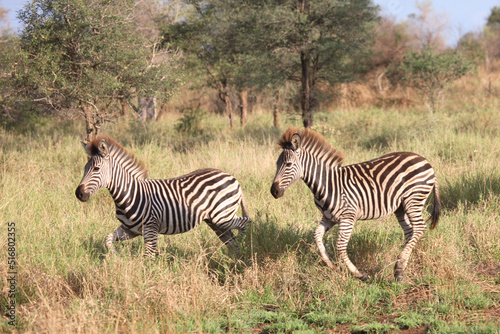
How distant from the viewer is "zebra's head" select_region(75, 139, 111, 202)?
189 inches

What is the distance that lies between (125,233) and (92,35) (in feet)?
20.9

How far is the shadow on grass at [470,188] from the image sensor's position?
287 inches

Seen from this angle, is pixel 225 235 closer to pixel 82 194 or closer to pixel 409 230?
pixel 82 194

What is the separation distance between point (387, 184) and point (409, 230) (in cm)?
71

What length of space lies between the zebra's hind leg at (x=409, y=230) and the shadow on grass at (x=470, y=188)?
7.21 ft

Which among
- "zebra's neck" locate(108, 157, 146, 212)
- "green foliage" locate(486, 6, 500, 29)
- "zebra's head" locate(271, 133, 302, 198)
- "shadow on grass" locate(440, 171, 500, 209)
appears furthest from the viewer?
"green foliage" locate(486, 6, 500, 29)

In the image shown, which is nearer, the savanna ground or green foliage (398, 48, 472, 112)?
the savanna ground

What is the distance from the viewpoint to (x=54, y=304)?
4.12 m

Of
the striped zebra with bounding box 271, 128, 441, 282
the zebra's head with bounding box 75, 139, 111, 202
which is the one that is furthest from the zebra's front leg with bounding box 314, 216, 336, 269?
the zebra's head with bounding box 75, 139, 111, 202

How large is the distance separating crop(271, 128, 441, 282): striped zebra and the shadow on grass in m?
2.45

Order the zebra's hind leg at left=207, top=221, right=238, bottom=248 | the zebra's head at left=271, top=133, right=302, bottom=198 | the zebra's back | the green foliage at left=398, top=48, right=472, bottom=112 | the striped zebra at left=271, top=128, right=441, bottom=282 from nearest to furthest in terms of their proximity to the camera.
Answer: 1. the zebra's head at left=271, top=133, right=302, bottom=198
2. the striped zebra at left=271, top=128, right=441, bottom=282
3. the zebra's back
4. the zebra's hind leg at left=207, top=221, right=238, bottom=248
5. the green foliage at left=398, top=48, right=472, bottom=112

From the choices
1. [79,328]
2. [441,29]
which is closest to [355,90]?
[441,29]

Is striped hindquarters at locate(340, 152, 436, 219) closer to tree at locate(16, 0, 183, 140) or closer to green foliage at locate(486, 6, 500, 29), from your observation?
tree at locate(16, 0, 183, 140)

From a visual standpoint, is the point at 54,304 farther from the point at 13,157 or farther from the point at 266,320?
the point at 13,157
